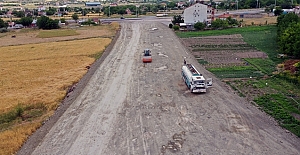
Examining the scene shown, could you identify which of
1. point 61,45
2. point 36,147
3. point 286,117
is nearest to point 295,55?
point 286,117

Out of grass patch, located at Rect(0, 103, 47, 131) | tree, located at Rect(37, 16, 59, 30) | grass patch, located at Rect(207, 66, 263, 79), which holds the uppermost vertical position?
tree, located at Rect(37, 16, 59, 30)

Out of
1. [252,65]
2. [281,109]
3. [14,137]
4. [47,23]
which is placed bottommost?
[14,137]

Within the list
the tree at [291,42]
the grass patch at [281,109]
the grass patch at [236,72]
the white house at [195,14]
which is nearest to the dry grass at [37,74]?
the grass patch at [236,72]

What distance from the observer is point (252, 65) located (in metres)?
34.8

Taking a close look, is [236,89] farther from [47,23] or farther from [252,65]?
[47,23]

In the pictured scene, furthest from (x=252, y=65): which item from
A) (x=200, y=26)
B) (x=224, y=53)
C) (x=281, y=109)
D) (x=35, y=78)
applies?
(x=200, y=26)

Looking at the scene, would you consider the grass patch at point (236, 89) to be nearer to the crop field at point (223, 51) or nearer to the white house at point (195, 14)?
the crop field at point (223, 51)

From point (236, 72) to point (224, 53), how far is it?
952 centimetres

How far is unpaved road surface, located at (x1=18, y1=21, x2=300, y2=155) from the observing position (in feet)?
58.9

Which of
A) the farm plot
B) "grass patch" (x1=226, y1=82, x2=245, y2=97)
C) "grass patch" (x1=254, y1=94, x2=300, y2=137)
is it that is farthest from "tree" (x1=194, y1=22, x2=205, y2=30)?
"grass patch" (x1=254, y1=94, x2=300, y2=137)

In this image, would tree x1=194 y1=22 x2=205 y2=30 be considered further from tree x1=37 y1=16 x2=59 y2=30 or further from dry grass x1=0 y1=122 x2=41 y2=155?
dry grass x1=0 y1=122 x2=41 y2=155

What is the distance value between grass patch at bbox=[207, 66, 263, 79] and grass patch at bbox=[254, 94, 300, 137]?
602cm

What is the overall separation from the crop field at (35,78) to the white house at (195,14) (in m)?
19.8

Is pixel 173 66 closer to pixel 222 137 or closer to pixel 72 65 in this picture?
pixel 72 65
